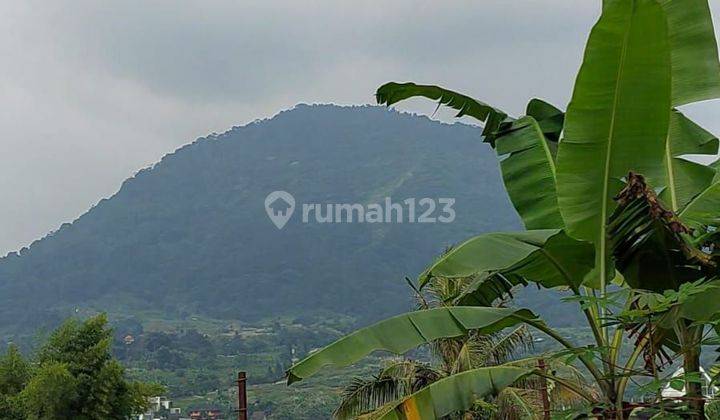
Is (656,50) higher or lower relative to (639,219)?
higher

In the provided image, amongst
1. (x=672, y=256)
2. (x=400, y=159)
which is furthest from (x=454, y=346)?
(x=400, y=159)

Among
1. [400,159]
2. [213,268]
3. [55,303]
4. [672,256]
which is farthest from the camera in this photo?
[400,159]

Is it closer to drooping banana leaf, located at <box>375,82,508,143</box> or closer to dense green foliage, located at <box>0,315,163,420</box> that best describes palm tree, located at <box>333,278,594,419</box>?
dense green foliage, located at <box>0,315,163,420</box>

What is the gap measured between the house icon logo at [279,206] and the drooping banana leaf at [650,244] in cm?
4844

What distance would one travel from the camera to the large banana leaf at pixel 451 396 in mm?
3215

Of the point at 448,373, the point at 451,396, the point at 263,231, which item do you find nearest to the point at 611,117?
the point at 451,396

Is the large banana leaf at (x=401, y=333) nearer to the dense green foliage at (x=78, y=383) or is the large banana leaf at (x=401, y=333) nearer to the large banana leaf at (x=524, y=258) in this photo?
the large banana leaf at (x=524, y=258)

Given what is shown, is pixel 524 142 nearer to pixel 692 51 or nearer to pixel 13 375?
pixel 692 51

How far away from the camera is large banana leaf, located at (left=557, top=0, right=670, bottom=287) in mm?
2826

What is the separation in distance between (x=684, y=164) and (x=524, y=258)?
1170mm

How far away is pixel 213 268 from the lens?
49344 millimetres

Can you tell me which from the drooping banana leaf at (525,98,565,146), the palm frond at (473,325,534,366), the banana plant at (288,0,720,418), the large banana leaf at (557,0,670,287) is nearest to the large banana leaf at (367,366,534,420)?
the banana plant at (288,0,720,418)

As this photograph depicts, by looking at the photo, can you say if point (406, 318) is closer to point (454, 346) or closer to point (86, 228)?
point (454, 346)

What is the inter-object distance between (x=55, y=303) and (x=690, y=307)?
151ft
